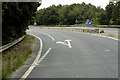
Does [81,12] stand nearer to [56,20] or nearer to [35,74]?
[56,20]

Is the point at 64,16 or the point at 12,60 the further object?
the point at 64,16

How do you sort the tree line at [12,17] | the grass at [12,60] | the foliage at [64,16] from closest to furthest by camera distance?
the grass at [12,60], the tree line at [12,17], the foliage at [64,16]

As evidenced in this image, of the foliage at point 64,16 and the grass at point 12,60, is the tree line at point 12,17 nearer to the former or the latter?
the grass at point 12,60

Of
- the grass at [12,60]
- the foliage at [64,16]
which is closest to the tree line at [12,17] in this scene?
the grass at [12,60]

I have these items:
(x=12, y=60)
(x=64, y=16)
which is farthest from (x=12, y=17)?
(x=64, y=16)

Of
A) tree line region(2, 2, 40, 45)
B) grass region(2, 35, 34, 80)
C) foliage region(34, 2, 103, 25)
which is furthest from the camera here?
foliage region(34, 2, 103, 25)

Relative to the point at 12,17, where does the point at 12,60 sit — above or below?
below

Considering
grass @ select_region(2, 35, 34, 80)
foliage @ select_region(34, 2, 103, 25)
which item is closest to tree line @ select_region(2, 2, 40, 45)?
grass @ select_region(2, 35, 34, 80)

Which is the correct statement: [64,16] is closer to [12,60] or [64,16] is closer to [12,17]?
[12,17]

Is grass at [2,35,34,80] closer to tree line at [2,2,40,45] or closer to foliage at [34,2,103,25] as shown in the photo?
tree line at [2,2,40,45]

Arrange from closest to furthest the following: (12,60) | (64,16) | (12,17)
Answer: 1. (12,60)
2. (12,17)
3. (64,16)

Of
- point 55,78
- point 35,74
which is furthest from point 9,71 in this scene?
point 55,78

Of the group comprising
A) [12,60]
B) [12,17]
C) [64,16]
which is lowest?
[12,60]

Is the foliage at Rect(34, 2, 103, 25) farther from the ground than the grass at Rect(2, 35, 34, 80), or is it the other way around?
the foliage at Rect(34, 2, 103, 25)
